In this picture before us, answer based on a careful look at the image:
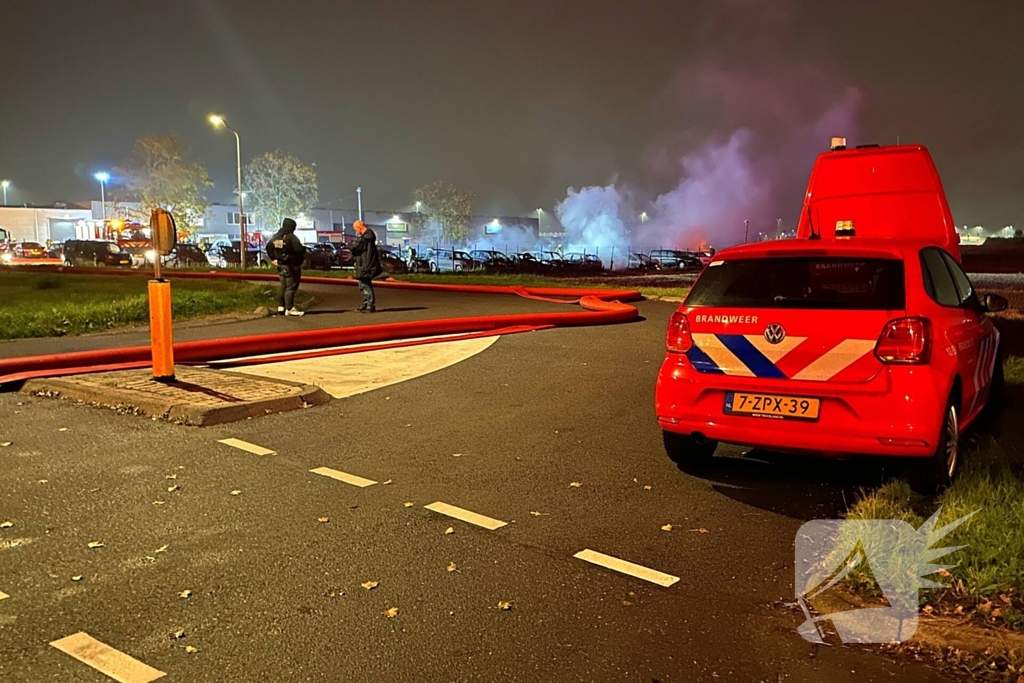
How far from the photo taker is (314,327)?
13086 mm

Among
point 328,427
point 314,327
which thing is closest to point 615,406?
point 328,427

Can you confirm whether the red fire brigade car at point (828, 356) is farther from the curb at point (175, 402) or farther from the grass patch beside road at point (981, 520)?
the curb at point (175, 402)

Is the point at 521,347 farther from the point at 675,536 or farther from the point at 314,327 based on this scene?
the point at 675,536

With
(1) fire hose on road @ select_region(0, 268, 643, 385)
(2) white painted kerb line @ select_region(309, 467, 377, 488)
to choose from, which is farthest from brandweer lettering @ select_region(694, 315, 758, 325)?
(1) fire hose on road @ select_region(0, 268, 643, 385)

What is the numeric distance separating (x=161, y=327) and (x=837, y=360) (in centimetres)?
605

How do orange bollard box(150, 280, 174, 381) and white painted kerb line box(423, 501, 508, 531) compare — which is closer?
white painted kerb line box(423, 501, 508, 531)

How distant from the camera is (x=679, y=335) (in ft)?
17.2

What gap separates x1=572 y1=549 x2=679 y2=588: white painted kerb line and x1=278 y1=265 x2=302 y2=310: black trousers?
37.2 ft

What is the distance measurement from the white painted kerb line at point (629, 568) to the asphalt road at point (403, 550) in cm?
7

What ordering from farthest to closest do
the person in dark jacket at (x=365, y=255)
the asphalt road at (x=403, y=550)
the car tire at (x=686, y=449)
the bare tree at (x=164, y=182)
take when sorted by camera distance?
1. the bare tree at (x=164, y=182)
2. the person in dark jacket at (x=365, y=255)
3. the car tire at (x=686, y=449)
4. the asphalt road at (x=403, y=550)

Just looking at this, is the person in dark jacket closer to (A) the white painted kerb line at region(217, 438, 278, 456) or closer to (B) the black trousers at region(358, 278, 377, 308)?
(B) the black trousers at region(358, 278, 377, 308)

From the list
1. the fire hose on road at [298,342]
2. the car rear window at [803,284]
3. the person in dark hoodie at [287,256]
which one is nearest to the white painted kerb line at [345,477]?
the car rear window at [803,284]

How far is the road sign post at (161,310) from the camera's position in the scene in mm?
7676

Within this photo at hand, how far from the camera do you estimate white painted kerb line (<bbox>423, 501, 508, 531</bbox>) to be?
180 inches
